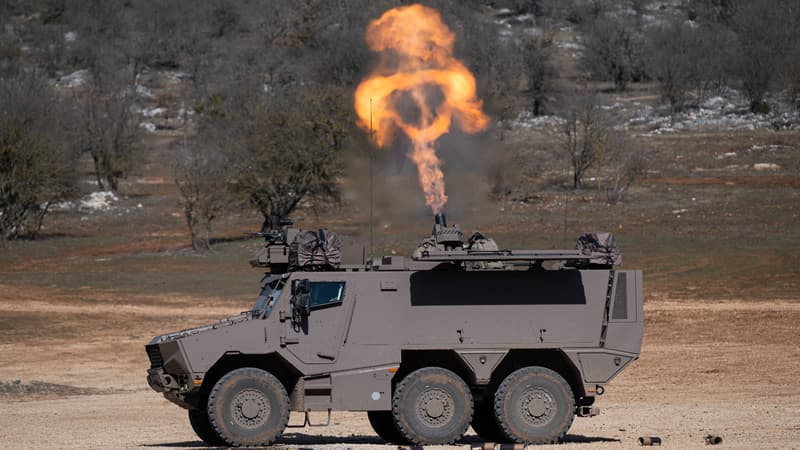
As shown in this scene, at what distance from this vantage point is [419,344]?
1944 centimetres

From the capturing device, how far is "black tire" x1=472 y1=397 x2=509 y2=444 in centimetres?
1991

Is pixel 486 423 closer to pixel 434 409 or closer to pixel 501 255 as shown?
pixel 434 409

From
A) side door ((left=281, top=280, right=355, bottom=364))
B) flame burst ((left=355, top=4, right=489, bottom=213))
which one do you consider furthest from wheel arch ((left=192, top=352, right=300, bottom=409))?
flame burst ((left=355, top=4, right=489, bottom=213))

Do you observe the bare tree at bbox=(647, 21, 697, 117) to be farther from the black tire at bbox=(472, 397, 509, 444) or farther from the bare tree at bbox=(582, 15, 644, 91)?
the black tire at bbox=(472, 397, 509, 444)

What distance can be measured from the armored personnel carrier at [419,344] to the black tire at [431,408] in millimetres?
14

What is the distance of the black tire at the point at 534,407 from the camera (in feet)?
63.4

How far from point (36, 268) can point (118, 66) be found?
239 feet

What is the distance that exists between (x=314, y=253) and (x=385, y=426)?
2.82 m

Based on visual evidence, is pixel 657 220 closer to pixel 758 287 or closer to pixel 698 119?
pixel 758 287

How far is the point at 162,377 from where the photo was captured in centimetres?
1925

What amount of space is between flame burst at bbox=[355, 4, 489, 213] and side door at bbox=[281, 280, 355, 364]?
558cm

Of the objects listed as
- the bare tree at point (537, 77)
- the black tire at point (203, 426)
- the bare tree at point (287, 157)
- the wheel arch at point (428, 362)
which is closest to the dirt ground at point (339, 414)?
the black tire at point (203, 426)

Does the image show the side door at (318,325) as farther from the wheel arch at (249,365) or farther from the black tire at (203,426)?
the black tire at (203,426)

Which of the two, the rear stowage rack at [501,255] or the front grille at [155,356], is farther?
the front grille at [155,356]
